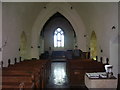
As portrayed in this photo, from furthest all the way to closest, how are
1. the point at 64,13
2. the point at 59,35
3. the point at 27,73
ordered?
1. the point at 59,35
2. the point at 64,13
3. the point at 27,73

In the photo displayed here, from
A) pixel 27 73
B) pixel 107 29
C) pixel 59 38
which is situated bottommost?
pixel 27 73

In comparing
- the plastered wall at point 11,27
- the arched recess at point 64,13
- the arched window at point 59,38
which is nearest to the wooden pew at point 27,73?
the plastered wall at point 11,27

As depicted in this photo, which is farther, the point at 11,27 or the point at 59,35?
the point at 59,35

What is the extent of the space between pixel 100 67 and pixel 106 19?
2.88 metres

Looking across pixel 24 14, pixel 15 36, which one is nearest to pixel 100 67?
pixel 15 36

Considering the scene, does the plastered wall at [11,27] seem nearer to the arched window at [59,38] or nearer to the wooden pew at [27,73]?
the wooden pew at [27,73]

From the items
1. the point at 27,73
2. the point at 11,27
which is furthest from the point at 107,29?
the point at 27,73

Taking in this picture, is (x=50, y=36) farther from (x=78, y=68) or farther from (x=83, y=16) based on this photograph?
(x=78, y=68)

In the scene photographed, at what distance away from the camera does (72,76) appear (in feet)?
26.1

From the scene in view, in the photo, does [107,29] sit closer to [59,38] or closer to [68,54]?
[68,54]

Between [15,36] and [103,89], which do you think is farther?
[15,36]

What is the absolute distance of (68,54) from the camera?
20.7 metres

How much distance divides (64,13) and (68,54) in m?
5.34

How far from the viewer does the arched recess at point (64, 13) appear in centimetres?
1612
